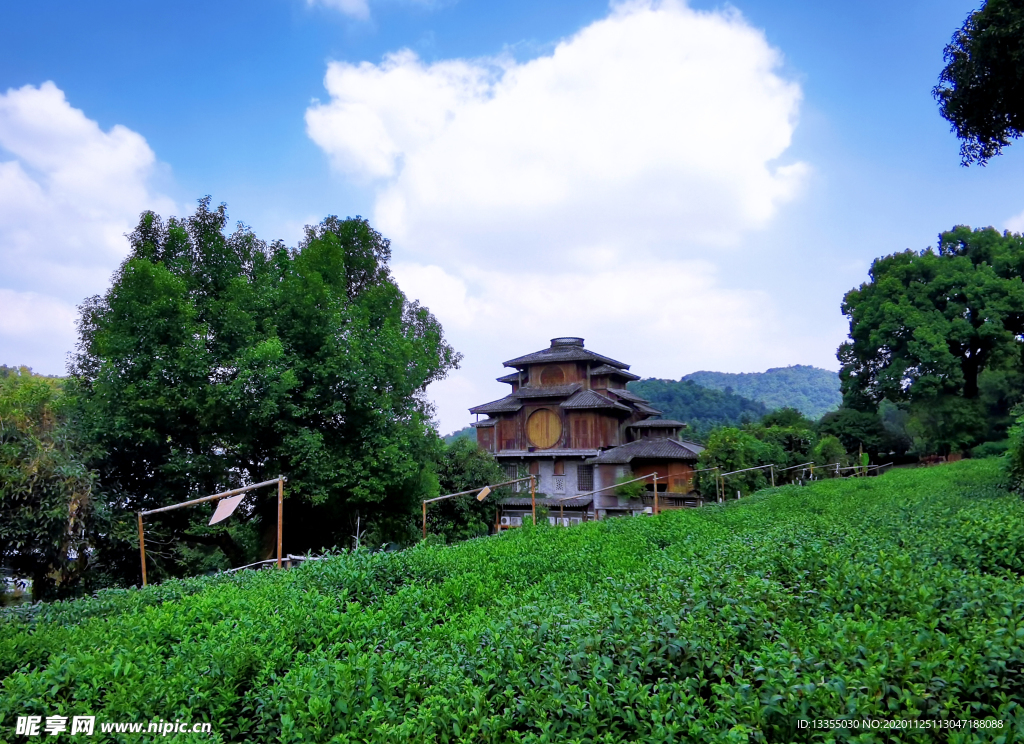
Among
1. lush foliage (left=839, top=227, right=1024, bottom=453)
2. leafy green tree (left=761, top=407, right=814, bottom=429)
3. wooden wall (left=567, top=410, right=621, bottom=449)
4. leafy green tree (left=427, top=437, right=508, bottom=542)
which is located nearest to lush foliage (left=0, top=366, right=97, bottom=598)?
leafy green tree (left=427, top=437, right=508, bottom=542)

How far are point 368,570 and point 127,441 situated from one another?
39.6 ft

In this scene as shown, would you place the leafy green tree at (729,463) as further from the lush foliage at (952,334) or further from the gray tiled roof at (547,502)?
the lush foliage at (952,334)

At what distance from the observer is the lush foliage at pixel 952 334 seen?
3347 cm

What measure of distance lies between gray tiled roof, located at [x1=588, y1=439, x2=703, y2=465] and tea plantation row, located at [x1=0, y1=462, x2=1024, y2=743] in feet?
77.0

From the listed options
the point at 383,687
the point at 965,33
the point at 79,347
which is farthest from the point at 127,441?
the point at 965,33

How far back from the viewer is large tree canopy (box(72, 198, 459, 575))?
50.4 ft

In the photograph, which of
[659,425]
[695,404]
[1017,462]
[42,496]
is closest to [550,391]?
[659,425]

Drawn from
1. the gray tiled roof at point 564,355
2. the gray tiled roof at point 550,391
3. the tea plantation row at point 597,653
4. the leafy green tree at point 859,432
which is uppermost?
the gray tiled roof at point 564,355

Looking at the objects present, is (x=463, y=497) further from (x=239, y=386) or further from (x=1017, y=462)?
(x=1017, y=462)

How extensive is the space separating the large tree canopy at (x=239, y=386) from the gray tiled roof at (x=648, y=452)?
13507 mm

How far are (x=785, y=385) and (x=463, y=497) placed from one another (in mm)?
92988

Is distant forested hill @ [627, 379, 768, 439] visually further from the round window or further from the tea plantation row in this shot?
the tea plantation row

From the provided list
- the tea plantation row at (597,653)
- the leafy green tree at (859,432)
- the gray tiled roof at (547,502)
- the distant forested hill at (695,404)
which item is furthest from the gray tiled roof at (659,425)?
the distant forested hill at (695,404)

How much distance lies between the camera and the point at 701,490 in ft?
86.0
